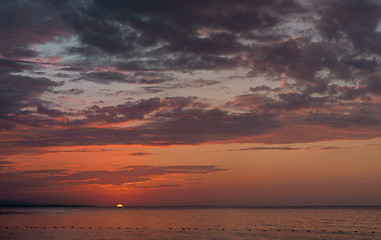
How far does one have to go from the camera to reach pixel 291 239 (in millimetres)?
100812

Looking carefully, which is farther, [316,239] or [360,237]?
[360,237]

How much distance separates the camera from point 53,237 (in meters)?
104

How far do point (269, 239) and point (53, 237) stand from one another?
58.0m

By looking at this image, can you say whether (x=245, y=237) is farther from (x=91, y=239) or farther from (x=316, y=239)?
(x=91, y=239)

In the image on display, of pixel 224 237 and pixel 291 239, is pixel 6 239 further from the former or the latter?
pixel 291 239

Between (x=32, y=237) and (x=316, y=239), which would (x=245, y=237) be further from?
(x=32, y=237)

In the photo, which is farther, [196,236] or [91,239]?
[196,236]

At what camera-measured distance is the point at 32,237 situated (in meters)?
103

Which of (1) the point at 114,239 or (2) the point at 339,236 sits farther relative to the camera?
(2) the point at 339,236

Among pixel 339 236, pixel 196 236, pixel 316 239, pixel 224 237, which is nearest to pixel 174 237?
pixel 196 236

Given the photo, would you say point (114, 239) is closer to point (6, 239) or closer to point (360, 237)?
point (6, 239)

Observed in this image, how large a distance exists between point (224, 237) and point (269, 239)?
12267 mm

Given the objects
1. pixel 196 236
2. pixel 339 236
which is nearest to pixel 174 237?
pixel 196 236

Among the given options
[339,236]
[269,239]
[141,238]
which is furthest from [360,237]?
[141,238]
